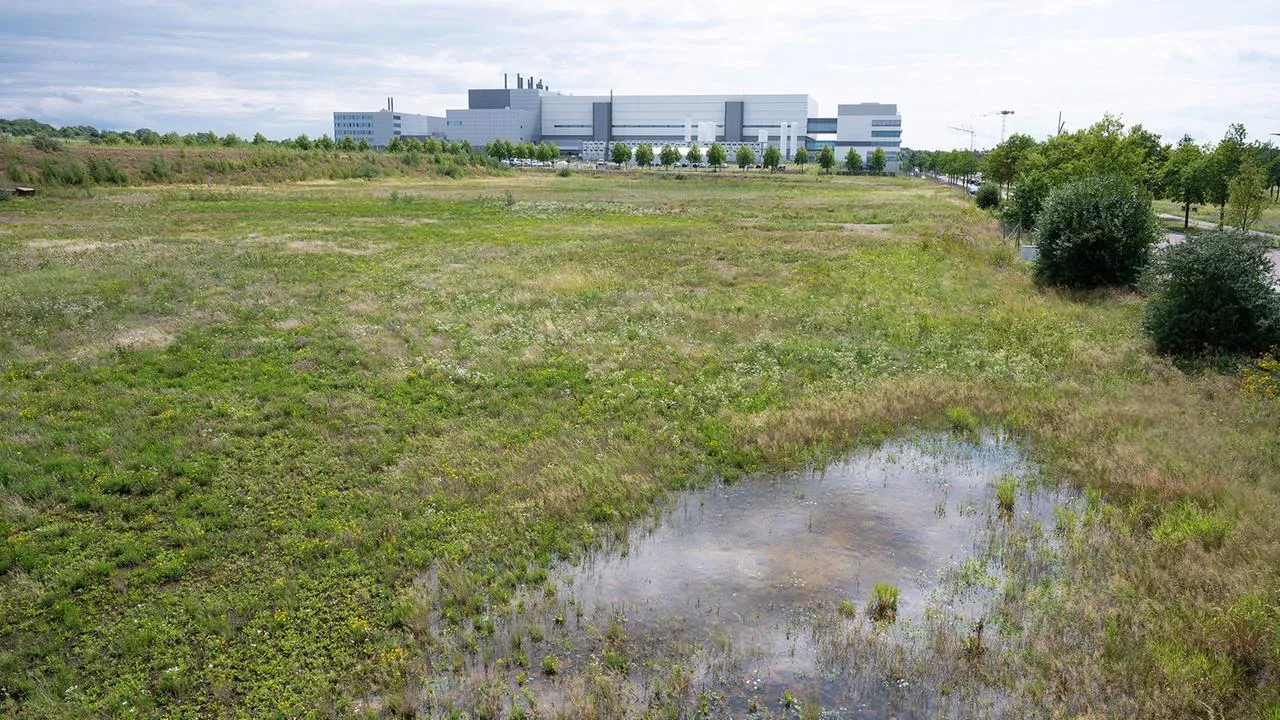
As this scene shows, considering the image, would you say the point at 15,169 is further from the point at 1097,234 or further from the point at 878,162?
the point at 878,162

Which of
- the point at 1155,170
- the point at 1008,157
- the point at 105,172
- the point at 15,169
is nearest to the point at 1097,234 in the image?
the point at 1155,170

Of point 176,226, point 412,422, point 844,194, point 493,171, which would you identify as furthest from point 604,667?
point 493,171

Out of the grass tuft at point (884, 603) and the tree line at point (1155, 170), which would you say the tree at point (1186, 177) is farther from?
the grass tuft at point (884, 603)

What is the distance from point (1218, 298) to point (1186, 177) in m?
37.6

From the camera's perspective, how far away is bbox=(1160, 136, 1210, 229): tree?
4928 cm

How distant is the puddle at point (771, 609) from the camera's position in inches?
337

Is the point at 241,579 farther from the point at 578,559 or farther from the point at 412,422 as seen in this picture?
the point at 412,422

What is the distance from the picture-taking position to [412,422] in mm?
16156

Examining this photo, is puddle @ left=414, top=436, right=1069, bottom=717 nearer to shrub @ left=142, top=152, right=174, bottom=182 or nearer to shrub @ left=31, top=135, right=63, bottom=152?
shrub @ left=142, top=152, right=174, bottom=182

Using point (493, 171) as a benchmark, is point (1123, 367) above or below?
below

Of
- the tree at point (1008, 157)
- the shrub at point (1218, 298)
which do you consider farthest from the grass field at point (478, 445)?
the tree at point (1008, 157)

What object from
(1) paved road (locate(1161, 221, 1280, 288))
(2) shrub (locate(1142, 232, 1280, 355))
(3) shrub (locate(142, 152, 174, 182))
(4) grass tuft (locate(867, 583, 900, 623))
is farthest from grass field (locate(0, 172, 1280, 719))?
(3) shrub (locate(142, 152, 174, 182))

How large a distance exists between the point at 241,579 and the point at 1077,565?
1175cm

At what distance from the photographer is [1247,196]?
3762 cm
